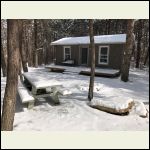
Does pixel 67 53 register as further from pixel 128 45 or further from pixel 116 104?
pixel 116 104

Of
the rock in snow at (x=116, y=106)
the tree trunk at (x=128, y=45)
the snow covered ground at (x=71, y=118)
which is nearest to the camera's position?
the snow covered ground at (x=71, y=118)

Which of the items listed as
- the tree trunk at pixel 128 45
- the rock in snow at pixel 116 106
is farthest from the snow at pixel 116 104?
the tree trunk at pixel 128 45

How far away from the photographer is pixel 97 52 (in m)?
18.1

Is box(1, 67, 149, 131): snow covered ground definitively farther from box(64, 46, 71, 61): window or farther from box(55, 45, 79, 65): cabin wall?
box(64, 46, 71, 61): window

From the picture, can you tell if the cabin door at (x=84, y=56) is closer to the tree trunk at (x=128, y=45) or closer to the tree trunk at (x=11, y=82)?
the tree trunk at (x=128, y=45)

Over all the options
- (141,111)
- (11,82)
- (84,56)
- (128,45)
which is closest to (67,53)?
(84,56)

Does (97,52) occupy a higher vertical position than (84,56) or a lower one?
higher

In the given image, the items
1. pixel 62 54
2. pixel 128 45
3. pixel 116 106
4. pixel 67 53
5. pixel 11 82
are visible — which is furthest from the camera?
pixel 62 54

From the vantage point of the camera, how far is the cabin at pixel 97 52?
17.0 m

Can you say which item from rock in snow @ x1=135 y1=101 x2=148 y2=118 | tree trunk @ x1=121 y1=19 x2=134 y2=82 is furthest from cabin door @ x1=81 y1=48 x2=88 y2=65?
rock in snow @ x1=135 y1=101 x2=148 y2=118

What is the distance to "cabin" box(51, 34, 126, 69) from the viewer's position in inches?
667

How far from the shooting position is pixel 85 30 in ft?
113

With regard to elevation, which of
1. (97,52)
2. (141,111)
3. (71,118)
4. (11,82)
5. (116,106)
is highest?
(97,52)

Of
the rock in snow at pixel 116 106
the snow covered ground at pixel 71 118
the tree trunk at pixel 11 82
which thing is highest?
the tree trunk at pixel 11 82
